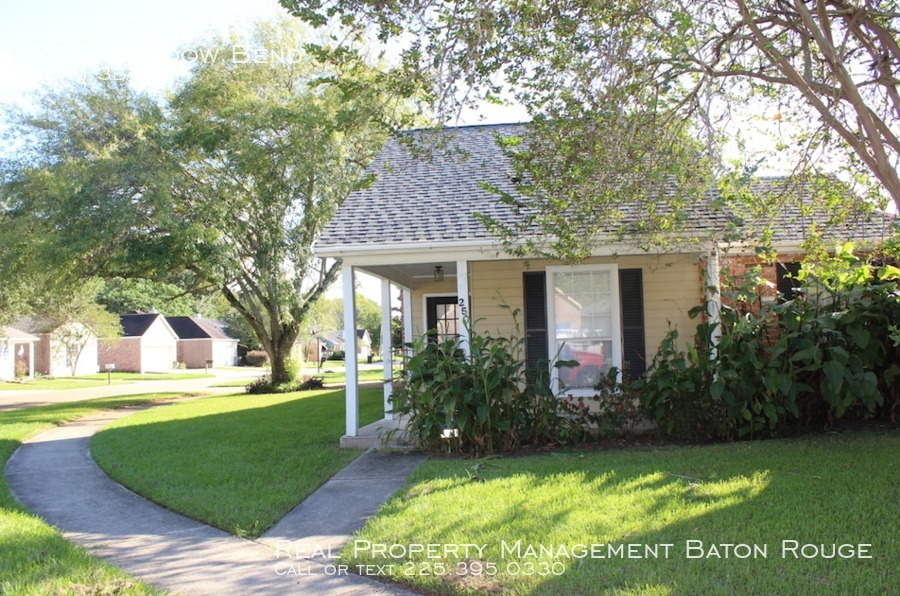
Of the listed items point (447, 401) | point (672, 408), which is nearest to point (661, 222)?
point (672, 408)

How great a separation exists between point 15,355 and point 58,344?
257 centimetres

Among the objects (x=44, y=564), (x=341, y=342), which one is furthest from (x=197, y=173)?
(x=341, y=342)

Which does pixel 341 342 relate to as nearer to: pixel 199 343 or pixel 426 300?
pixel 199 343

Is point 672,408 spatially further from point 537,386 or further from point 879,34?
point 879,34

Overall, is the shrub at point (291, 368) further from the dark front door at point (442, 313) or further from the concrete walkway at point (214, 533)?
the concrete walkway at point (214, 533)

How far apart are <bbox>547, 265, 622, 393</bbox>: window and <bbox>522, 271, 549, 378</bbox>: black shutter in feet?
0.40

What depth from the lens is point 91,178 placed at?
56.6ft

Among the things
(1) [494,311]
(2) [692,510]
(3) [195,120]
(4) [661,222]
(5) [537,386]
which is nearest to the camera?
(2) [692,510]

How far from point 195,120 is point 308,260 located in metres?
4.93

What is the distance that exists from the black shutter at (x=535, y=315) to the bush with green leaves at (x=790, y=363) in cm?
202

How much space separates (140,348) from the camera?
149ft

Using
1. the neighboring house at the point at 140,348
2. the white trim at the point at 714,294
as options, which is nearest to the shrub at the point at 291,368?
the white trim at the point at 714,294

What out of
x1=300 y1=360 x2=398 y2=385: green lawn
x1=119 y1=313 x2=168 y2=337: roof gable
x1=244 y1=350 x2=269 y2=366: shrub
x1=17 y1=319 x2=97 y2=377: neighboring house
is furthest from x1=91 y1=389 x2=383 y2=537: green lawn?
x1=244 y1=350 x2=269 y2=366: shrub

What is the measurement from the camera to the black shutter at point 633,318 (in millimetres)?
9961
